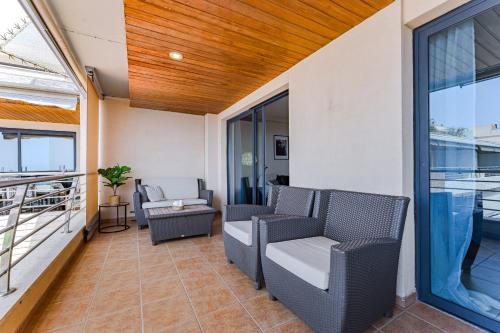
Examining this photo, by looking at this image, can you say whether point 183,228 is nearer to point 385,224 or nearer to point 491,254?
point 385,224

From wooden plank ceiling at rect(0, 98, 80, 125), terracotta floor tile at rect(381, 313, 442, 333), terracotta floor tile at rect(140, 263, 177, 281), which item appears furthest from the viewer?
wooden plank ceiling at rect(0, 98, 80, 125)

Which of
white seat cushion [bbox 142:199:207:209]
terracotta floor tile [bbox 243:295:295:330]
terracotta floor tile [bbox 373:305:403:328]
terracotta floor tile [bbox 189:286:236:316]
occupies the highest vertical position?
white seat cushion [bbox 142:199:207:209]

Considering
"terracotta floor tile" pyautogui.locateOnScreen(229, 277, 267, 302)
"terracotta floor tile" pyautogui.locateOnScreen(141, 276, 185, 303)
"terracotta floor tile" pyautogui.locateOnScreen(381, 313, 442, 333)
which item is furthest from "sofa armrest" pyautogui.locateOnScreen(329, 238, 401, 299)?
"terracotta floor tile" pyautogui.locateOnScreen(141, 276, 185, 303)

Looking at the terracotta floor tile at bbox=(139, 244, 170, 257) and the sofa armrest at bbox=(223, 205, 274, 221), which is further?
the terracotta floor tile at bbox=(139, 244, 170, 257)

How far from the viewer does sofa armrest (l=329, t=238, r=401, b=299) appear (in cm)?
131

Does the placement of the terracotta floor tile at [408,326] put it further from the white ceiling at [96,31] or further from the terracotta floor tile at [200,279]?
the white ceiling at [96,31]

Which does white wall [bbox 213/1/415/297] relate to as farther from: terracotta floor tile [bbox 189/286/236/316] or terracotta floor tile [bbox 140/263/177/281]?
terracotta floor tile [bbox 140/263/177/281]

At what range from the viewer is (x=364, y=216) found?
6.00 ft

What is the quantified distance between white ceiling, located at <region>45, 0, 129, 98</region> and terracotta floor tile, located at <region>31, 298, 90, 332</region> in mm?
2726

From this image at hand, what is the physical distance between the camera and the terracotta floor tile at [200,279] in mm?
2217

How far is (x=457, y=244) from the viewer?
1771 millimetres

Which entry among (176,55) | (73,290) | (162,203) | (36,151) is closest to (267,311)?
(73,290)

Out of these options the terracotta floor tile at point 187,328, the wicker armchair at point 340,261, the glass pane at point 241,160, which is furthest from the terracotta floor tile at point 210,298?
the glass pane at point 241,160

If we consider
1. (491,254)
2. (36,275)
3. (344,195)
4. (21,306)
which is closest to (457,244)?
(491,254)
